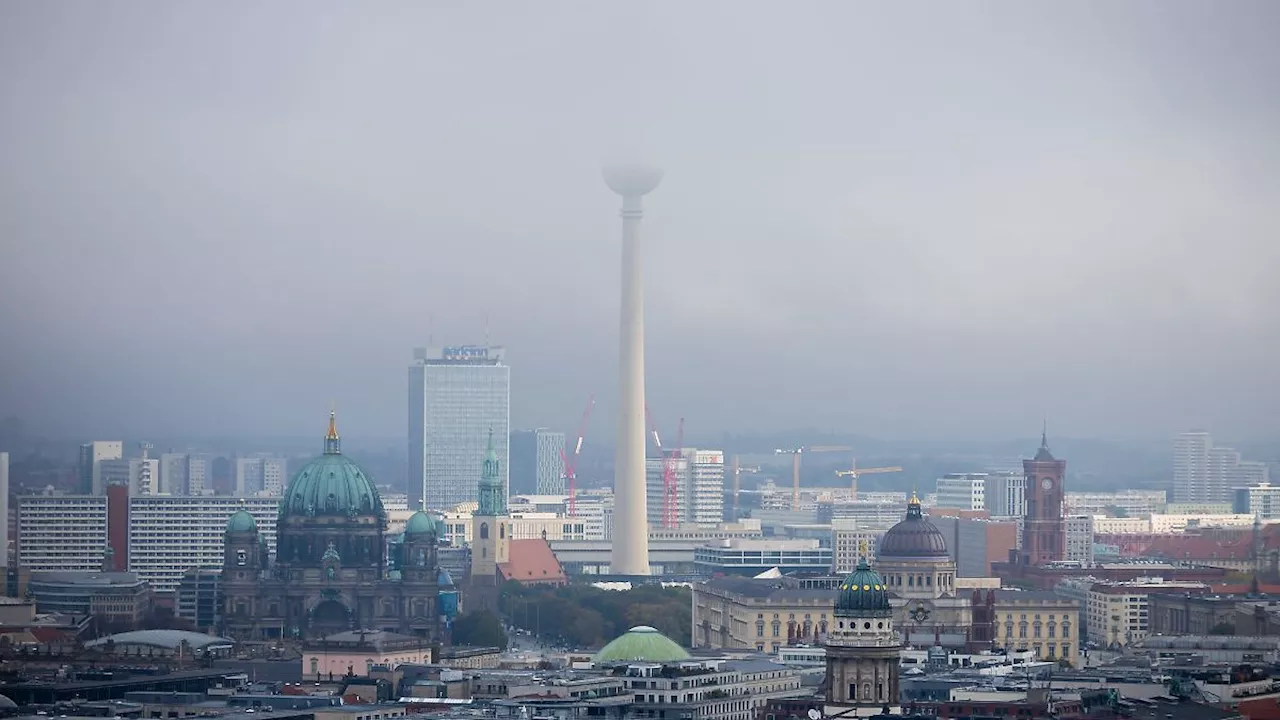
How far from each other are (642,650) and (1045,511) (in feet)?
267

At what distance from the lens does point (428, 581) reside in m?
150

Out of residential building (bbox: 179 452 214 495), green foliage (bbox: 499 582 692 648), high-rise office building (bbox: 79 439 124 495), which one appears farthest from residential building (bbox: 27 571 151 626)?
residential building (bbox: 179 452 214 495)

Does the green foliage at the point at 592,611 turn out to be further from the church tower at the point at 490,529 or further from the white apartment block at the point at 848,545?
the white apartment block at the point at 848,545

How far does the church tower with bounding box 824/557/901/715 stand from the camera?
3430 inches

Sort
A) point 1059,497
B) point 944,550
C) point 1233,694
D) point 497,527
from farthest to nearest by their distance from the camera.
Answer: point 1059,497 < point 497,527 < point 944,550 < point 1233,694

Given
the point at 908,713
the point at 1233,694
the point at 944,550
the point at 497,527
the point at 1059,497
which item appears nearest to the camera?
the point at 908,713

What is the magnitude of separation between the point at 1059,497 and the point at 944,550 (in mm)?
45467

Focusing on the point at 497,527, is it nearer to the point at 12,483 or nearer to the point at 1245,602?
the point at 12,483

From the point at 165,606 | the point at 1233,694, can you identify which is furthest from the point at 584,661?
the point at 165,606

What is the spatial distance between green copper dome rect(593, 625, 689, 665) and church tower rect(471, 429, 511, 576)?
59117mm

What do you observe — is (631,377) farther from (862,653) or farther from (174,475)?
(862,653)

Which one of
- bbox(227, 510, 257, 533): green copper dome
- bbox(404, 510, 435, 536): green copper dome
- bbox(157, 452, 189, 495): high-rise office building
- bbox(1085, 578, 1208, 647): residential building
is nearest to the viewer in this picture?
bbox(1085, 578, 1208, 647): residential building

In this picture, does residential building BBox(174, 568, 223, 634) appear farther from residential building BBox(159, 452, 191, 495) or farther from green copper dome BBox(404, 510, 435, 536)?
residential building BBox(159, 452, 191, 495)

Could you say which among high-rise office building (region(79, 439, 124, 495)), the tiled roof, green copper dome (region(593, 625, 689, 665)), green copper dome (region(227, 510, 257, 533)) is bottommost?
green copper dome (region(593, 625, 689, 665))
